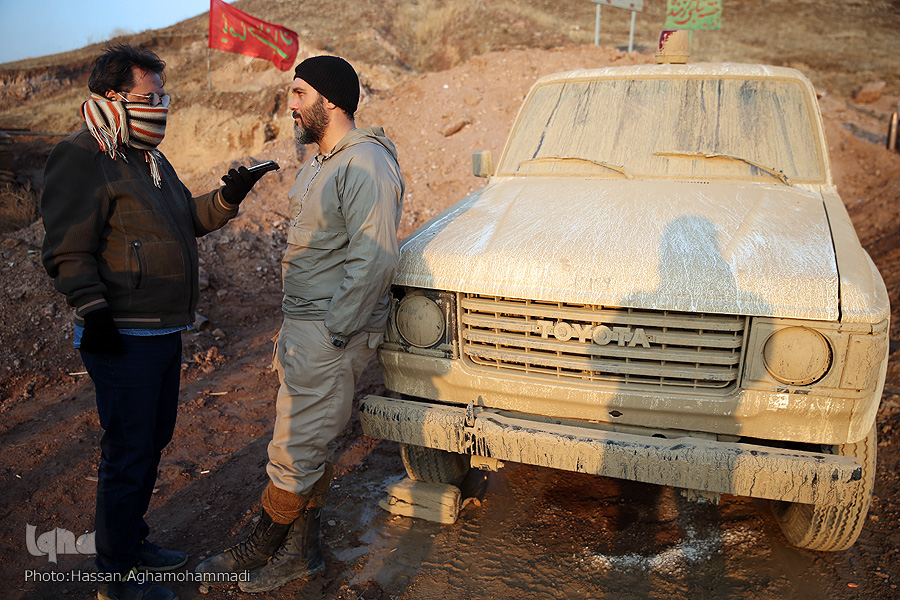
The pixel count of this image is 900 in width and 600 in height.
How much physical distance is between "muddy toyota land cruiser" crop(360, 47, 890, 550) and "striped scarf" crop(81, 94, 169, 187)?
3.93 feet

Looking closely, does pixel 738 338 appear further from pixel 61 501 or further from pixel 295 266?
pixel 61 501

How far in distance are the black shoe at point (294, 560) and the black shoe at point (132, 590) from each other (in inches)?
12.8

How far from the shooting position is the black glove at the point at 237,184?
2.99 m

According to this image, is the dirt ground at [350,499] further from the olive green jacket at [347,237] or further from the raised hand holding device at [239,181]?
the raised hand holding device at [239,181]

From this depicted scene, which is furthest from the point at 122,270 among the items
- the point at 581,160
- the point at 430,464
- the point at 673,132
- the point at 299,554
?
the point at 673,132

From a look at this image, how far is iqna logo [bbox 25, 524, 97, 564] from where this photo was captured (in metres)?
3.07

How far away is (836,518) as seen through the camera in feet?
9.16

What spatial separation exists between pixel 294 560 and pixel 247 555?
0.21 m

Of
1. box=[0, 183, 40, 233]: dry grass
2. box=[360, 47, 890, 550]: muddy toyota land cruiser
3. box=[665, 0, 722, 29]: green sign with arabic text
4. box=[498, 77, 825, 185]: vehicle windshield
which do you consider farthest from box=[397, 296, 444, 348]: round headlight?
box=[665, 0, 722, 29]: green sign with arabic text

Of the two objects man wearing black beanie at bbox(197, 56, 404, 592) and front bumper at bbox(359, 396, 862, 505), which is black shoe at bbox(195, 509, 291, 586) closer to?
man wearing black beanie at bbox(197, 56, 404, 592)

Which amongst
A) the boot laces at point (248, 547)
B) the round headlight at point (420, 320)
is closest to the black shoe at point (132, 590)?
the boot laces at point (248, 547)

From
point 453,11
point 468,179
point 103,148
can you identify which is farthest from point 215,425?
point 453,11

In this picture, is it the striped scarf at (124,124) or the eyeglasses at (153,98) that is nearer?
the striped scarf at (124,124)

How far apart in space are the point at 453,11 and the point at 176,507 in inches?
1004
